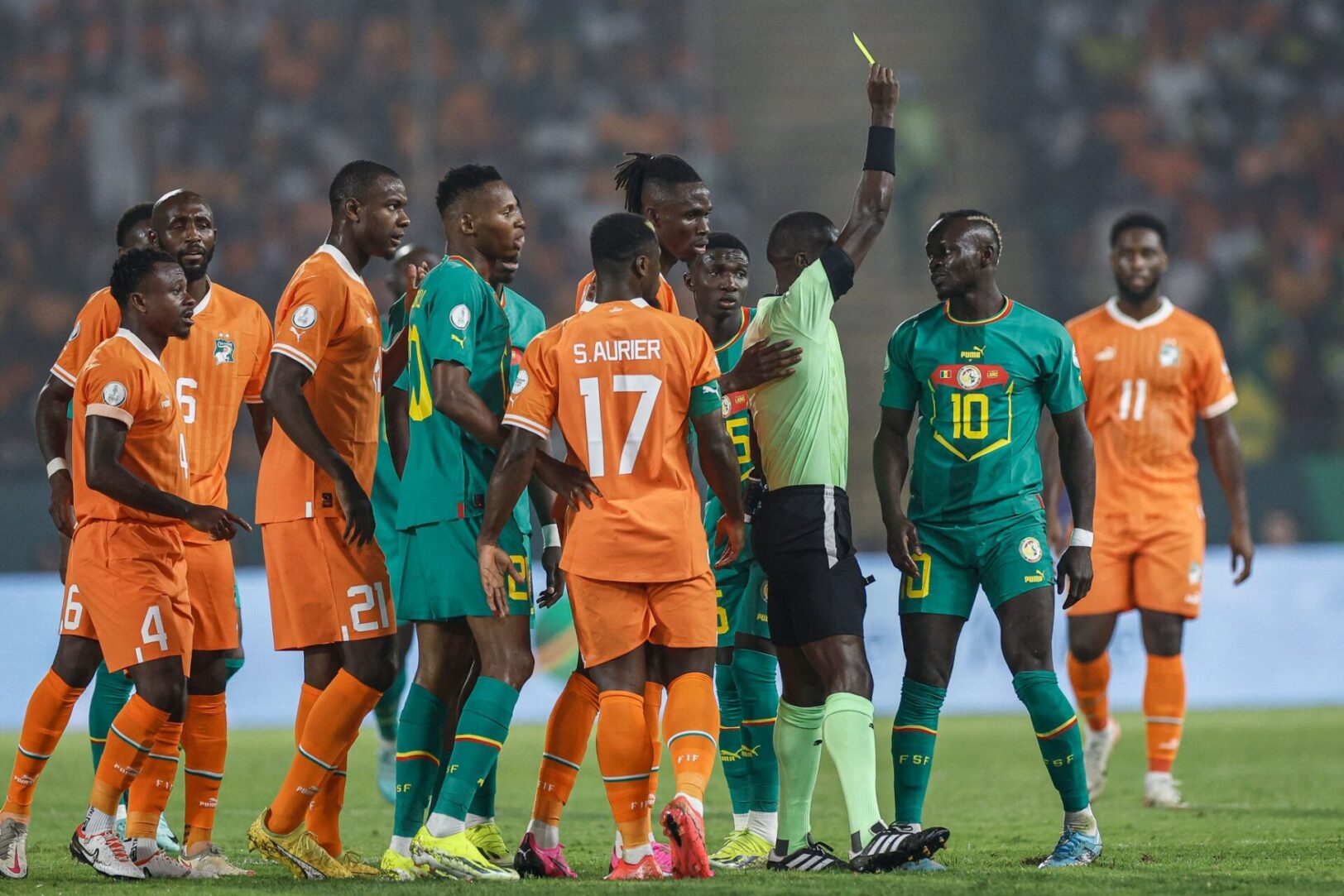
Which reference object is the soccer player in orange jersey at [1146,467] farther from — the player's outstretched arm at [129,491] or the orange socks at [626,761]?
the player's outstretched arm at [129,491]

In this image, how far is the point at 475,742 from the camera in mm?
5047

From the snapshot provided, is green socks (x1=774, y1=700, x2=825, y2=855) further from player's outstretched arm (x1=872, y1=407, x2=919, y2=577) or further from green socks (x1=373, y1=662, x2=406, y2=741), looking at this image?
green socks (x1=373, y1=662, x2=406, y2=741)

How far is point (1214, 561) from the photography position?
1320 cm

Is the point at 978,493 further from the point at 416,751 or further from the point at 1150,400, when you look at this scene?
the point at 1150,400

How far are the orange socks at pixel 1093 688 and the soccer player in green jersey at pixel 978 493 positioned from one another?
2.79 m

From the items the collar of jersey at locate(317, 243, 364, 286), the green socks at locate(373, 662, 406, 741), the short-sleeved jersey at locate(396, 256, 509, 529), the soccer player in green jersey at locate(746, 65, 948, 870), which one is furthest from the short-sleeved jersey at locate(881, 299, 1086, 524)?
the green socks at locate(373, 662, 406, 741)

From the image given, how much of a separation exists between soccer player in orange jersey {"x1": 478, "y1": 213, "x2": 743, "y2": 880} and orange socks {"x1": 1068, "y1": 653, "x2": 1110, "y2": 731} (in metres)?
3.83

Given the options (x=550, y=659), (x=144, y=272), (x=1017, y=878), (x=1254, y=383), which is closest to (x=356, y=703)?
(x=144, y=272)

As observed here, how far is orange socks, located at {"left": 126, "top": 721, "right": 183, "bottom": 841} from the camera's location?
5609 mm

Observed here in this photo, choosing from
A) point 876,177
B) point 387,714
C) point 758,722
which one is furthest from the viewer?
point 387,714

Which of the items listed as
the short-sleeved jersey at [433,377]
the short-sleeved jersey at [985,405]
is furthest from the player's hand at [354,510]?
the short-sleeved jersey at [985,405]

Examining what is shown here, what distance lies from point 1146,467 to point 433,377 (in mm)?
4584

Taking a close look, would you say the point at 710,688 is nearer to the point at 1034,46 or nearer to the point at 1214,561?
the point at 1214,561

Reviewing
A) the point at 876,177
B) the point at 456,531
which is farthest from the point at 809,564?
the point at 876,177
